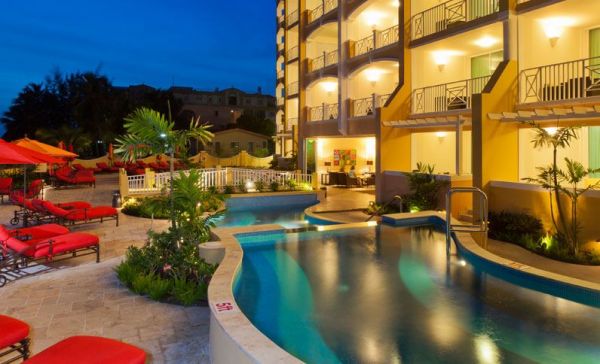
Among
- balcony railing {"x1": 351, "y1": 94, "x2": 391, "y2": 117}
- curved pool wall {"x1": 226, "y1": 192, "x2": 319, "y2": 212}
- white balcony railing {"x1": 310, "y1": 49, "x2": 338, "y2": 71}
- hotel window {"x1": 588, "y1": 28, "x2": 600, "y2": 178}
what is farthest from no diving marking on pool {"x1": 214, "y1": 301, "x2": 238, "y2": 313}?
white balcony railing {"x1": 310, "y1": 49, "x2": 338, "y2": 71}

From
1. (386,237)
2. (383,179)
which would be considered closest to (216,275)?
(386,237)

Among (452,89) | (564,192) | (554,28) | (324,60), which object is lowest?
(564,192)

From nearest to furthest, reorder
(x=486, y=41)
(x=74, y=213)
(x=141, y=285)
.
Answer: (x=141, y=285), (x=74, y=213), (x=486, y=41)

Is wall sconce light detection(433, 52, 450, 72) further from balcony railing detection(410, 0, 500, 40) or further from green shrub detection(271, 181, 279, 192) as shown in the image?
green shrub detection(271, 181, 279, 192)

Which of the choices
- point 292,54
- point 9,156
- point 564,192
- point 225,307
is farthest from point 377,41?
point 225,307

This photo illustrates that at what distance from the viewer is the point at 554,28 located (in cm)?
→ 1476

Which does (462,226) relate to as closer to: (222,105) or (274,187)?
(274,187)

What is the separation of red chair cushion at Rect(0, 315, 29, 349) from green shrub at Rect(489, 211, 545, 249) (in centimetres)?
1021

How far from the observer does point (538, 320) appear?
6.50 meters

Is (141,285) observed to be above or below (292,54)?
below

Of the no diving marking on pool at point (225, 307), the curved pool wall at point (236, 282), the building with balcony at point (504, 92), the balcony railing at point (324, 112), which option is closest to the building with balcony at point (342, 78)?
the balcony railing at point (324, 112)

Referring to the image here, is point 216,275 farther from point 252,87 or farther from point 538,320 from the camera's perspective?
point 252,87

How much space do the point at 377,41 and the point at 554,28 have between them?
906 centimetres

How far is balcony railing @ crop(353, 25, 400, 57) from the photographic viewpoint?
21.9 metres
